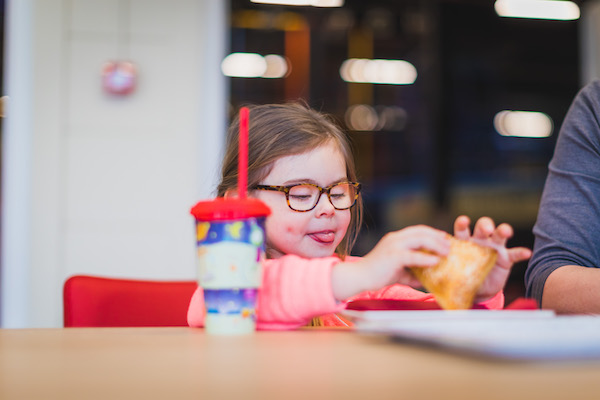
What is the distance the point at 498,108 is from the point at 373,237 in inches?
70.0

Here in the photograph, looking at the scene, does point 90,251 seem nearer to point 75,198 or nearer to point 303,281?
point 75,198

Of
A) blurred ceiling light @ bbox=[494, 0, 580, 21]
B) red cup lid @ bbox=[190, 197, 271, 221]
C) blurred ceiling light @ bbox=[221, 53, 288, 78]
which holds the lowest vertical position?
red cup lid @ bbox=[190, 197, 271, 221]

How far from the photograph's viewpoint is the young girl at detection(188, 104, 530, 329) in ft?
2.69

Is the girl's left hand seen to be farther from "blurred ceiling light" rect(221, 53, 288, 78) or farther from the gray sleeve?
"blurred ceiling light" rect(221, 53, 288, 78)

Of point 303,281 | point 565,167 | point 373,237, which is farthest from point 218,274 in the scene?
point 373,237

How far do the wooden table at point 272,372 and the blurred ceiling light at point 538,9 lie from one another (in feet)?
18.3

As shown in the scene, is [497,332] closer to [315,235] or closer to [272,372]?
[272,372]

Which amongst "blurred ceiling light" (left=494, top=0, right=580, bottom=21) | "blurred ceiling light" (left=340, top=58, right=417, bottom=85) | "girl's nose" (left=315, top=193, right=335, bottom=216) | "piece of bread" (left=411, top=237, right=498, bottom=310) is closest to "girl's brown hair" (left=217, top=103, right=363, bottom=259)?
"girl's nose" (left=315, top=193, right=335, bottom=216)

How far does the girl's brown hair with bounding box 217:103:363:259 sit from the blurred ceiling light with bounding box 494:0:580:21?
179 inches

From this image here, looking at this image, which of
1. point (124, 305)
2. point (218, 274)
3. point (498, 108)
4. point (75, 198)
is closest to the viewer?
point (218, 274)

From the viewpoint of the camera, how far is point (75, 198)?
3.56 meters

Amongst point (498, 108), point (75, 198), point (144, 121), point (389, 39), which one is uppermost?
point (389, 39)

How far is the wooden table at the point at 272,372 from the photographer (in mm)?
400

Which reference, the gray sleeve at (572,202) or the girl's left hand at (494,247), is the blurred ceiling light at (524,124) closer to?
the gray sleeve at (572,202)
